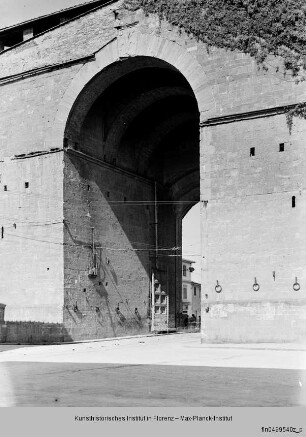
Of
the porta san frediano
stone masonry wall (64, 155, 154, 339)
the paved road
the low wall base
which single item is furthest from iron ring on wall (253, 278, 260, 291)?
stone masonry wall (64, 155, 154, 339)

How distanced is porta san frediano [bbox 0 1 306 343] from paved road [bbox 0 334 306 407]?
3830 millimetres

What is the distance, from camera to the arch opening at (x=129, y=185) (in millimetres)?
26297

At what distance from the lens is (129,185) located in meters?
30.0

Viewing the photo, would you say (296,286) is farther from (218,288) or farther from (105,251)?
(105,251)

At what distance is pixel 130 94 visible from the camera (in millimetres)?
28484

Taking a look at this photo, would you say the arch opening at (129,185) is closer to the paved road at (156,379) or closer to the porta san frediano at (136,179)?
the porta san frediano at (136,179)

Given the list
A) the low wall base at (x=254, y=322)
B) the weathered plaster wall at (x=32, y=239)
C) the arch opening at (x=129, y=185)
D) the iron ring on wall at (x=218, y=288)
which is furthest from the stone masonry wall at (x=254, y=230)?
the weathered plaster wall at (x=32, y=239)

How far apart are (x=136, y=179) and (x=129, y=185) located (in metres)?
0.68

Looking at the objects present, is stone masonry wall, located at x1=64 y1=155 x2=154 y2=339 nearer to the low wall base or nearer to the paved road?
the low wall base

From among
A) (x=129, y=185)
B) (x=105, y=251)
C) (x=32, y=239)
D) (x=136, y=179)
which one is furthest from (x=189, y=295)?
(x=32, y=239)

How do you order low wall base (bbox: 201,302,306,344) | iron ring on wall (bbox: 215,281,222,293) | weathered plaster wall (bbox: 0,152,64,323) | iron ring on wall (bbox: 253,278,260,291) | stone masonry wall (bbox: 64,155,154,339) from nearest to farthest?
low wall base (bbox: 201,302,306,344) → iron ring on wall (bbox: 253,278,260,291) → iron ring on wall (bbox: 215,281,222,293) → weathered plaster wall (bbox: 0,152,64,323) → stone masonry wall (bbox: 64,155,154,339)

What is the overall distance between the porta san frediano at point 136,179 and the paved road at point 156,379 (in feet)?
12.6

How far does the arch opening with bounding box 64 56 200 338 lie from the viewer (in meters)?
26.3

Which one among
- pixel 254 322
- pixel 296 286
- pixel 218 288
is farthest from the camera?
pixel 218 288
